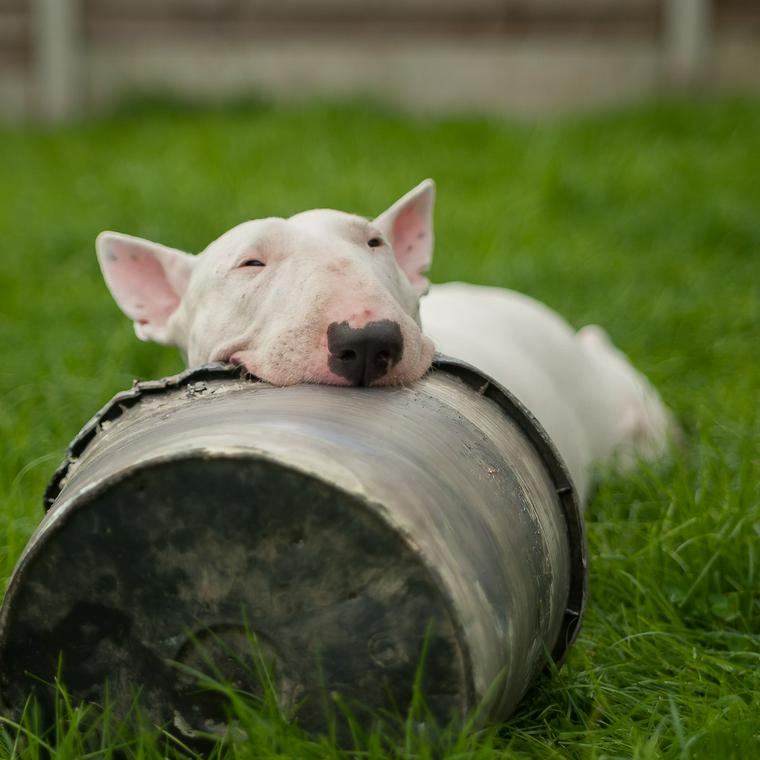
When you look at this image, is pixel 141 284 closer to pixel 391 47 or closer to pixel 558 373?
pixel 558 373

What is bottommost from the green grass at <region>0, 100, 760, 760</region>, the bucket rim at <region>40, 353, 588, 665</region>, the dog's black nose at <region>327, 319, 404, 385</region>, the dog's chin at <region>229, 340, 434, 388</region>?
the green grass at <region>0, 100, 760, 760</region>

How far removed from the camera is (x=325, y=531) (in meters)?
2.01

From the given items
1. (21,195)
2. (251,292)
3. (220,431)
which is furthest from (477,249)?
(220,431)

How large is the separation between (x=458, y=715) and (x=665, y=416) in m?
2.62

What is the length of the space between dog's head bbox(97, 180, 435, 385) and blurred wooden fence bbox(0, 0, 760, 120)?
6.99 meters

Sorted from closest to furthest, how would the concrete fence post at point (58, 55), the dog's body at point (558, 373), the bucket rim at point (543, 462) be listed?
the bucket rim at point (543, 462) → the dog's body at point (558, 373) → the concrete fence post at point (58, 55)

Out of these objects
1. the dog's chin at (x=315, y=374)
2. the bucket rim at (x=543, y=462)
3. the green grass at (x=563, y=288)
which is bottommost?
the green grass at (x=563, y=288)

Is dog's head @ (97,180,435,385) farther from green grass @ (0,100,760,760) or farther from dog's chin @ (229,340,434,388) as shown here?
green grass @ (0,100,760,760)

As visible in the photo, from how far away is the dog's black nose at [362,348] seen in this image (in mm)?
2377

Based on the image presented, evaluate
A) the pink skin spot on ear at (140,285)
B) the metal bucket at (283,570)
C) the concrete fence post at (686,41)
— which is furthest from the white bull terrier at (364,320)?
the concrete fence post at (686,41)

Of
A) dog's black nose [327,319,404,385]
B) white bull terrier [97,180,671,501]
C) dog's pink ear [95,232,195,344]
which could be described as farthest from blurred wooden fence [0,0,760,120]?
dog's black nose [327,319,404,385]

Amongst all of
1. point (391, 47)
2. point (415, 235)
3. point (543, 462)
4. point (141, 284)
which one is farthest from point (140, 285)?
point (391, 47)

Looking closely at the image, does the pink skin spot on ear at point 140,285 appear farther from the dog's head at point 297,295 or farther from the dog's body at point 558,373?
the dog's body at point 558,373

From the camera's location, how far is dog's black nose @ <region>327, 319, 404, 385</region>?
238 centimetres
